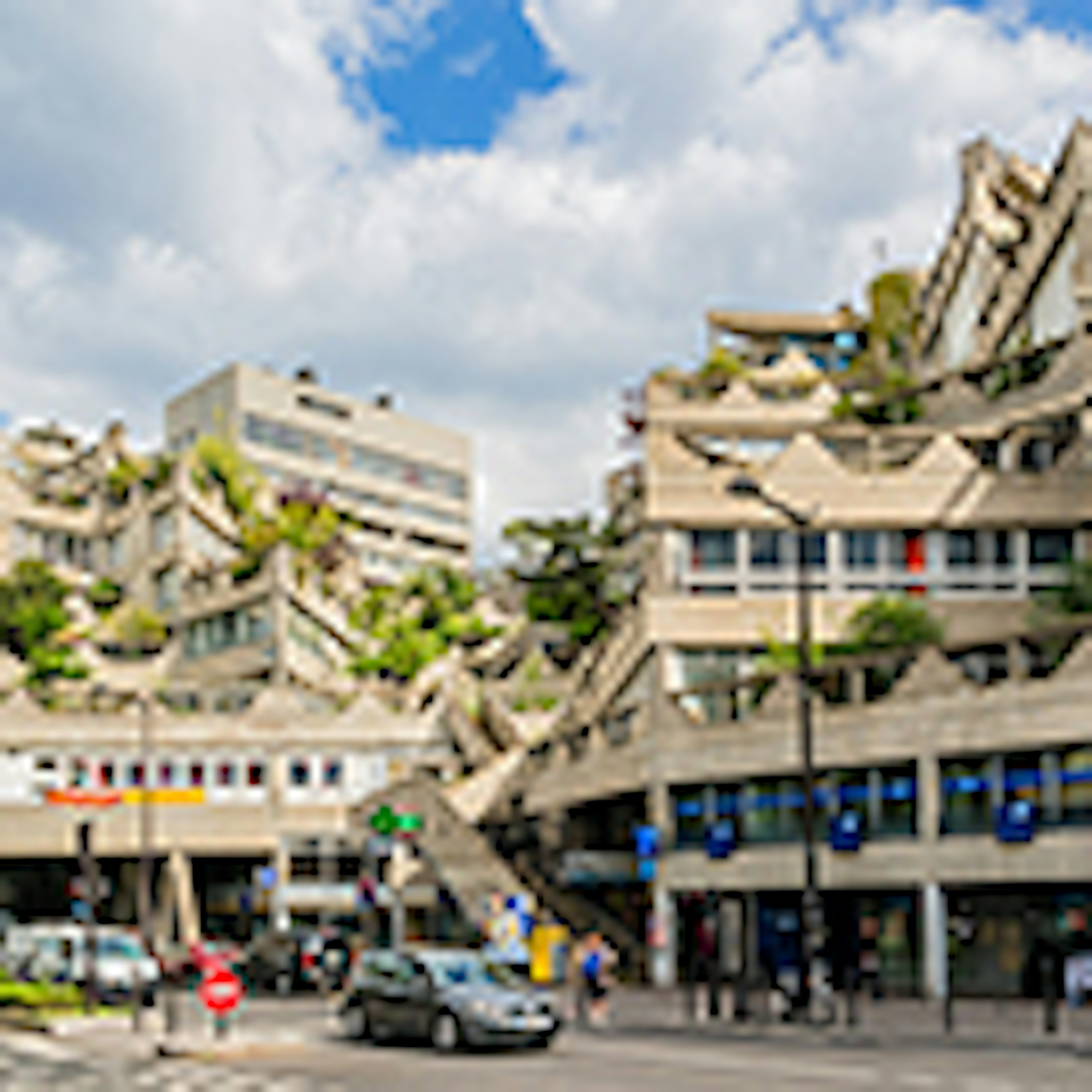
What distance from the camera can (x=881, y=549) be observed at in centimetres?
5216

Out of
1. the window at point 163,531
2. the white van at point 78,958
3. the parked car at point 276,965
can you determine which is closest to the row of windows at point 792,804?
the parked car at point 276,965

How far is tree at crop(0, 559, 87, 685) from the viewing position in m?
79.8

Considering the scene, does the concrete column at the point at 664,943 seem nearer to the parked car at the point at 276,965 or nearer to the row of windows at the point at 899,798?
the row of windows at the point at 899,798

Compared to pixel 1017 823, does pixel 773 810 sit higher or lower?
lower

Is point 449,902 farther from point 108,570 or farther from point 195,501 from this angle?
point 108,570

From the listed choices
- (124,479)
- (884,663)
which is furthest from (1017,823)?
(124,479)

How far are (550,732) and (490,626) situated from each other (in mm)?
29234

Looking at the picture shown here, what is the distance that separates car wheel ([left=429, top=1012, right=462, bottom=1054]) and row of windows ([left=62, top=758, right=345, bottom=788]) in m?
43.5

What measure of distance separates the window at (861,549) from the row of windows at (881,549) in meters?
0.01

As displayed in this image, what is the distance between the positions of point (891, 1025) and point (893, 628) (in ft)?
66.1

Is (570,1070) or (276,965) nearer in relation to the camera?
(570,1070)

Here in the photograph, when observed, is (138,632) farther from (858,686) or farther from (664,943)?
(858,686)

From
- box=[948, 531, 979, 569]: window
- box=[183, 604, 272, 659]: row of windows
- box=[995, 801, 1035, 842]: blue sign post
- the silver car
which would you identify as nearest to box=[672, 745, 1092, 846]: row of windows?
box=[995, 801, 1035, 842]: blue sign post

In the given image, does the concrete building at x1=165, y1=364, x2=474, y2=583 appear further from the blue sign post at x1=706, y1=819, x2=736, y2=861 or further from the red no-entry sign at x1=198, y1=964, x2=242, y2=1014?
the red no-entry sign at x1=198, y1=964, x2=242, y2=1014
